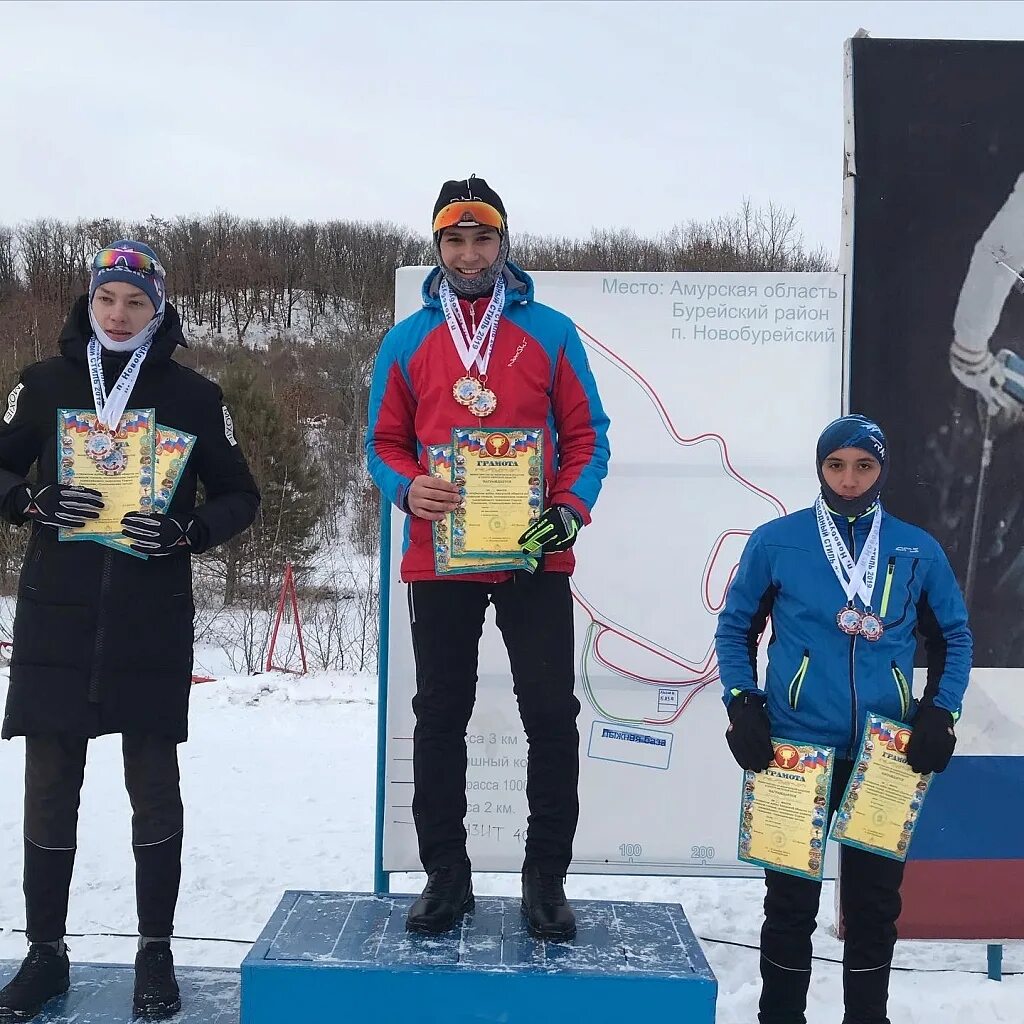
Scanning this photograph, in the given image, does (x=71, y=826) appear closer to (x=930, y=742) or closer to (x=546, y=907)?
(x=546, y=907)

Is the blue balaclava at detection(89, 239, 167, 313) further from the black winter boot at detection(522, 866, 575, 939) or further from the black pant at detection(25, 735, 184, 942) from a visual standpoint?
the black winter boot at detection(522, 866, 575, 939)

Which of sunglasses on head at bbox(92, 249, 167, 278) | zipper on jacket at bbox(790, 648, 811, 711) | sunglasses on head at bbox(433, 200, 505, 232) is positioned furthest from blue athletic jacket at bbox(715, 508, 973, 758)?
sunglasses on head at bbox(92, 249, 167, 278)

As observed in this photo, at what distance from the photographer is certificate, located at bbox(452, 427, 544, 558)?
2.18 m

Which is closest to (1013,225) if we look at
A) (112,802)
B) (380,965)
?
(380,965)

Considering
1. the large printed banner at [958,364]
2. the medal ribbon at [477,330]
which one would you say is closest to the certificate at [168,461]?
the medal ribbon at [477,330]

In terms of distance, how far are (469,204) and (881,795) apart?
Result: 169cm

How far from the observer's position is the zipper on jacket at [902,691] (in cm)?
222

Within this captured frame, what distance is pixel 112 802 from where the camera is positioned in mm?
4590

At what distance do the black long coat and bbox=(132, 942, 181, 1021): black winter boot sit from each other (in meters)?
0.50

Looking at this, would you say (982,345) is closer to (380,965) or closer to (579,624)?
(579,624)

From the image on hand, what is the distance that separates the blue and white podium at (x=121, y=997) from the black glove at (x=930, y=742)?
166cm

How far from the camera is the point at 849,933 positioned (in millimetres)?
2314

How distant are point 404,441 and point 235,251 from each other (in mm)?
31450

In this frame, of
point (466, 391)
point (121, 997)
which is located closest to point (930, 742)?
point (466, 391)
